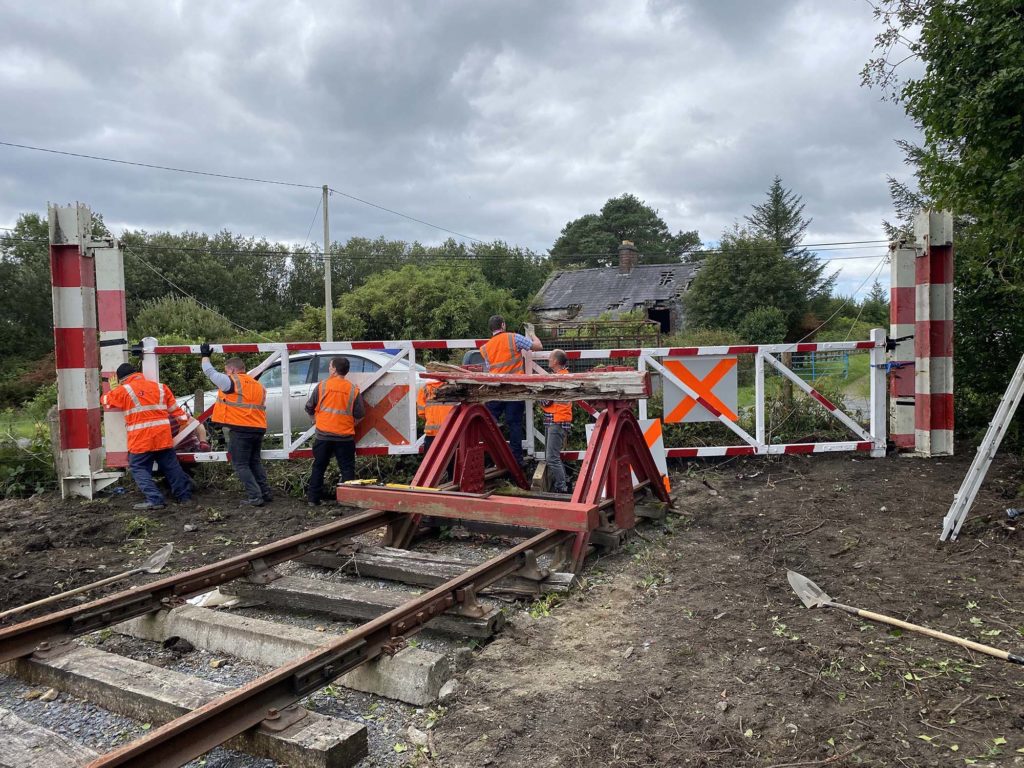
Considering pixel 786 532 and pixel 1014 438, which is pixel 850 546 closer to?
pixel 786 532

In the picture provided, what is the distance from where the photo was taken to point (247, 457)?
770 centimetres

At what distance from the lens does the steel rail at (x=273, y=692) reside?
2.63 meters

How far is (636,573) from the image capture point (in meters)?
5.32

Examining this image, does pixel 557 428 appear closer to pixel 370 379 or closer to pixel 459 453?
pixel 459 453

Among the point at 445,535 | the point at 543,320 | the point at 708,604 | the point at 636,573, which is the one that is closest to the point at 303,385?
the point at 445,535

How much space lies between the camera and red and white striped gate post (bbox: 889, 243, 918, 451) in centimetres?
886

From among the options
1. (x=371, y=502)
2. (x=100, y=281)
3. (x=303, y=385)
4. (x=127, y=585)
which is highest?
(x=100, y=281)

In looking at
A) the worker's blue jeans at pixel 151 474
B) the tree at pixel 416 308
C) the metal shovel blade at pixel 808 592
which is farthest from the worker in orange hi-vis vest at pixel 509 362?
the tree at pixel 416 308

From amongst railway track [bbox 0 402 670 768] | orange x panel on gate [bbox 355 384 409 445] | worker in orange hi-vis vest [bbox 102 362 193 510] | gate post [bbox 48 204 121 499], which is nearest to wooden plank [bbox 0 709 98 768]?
railway track [bbox 0 402 670 768]

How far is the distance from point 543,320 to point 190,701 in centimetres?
4708

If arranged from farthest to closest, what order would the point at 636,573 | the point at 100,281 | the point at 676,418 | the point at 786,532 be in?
the point at 676,418 → the point at 100,281 → the point at 786,532 → the point at 636,573

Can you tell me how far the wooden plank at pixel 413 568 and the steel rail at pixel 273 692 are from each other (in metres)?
0.64

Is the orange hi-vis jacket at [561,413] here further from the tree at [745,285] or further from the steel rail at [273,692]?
the tree at [745,285]

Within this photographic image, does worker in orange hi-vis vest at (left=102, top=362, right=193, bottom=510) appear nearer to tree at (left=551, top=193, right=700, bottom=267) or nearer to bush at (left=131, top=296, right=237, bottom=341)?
bush at (left=131, top=296, right=237, bottom=341)
